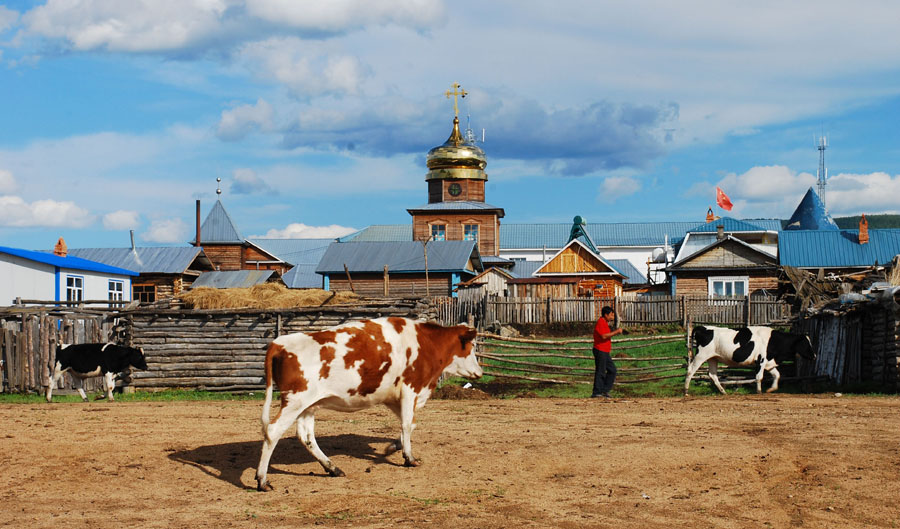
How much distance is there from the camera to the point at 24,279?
3178 cm

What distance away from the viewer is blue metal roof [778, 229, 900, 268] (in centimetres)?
4636

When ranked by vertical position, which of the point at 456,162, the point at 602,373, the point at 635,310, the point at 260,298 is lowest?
the point at 602,373

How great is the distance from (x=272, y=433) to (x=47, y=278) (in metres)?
26.6

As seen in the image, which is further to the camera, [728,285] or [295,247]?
[295,247]

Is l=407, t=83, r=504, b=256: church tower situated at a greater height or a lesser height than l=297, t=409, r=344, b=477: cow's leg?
greater

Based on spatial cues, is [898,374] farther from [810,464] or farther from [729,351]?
[810,464]

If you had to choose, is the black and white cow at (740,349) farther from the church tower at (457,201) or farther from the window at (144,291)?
the church tower at (457,201)

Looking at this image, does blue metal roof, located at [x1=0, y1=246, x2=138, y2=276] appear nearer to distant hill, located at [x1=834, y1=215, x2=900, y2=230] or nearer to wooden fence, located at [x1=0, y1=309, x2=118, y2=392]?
wooden fence, located at [x1=0, y1=309, x2=118, y2=392]

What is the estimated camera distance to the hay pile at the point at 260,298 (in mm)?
23828

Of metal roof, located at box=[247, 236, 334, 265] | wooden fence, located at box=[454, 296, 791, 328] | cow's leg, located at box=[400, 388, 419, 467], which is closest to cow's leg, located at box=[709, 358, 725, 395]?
cow's leg, located at box=[400, 388, 419, 467]

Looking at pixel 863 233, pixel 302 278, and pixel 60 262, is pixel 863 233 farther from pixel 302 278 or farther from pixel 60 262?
pixel 60 262

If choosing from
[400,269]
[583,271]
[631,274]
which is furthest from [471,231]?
[400,269]

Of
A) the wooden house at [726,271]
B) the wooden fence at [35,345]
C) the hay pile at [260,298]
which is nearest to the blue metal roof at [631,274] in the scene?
the wooden house at [726,271]

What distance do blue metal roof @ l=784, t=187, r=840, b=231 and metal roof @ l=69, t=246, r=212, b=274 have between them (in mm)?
45991
